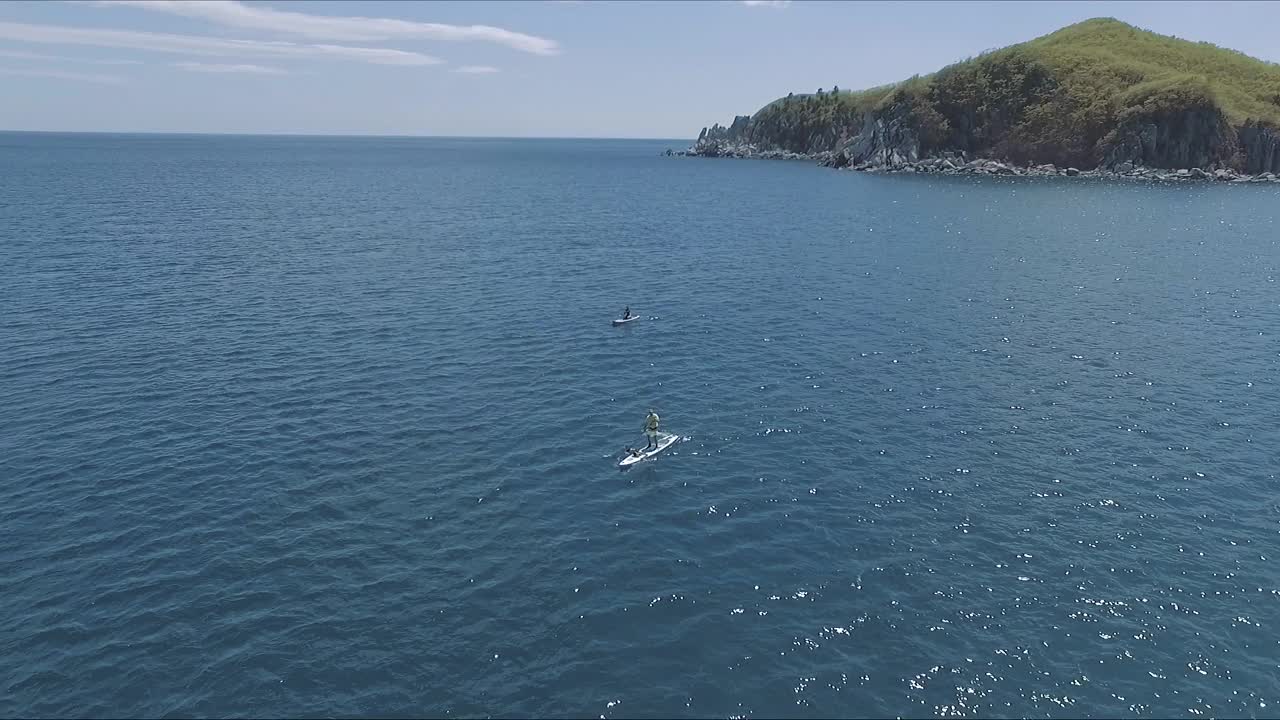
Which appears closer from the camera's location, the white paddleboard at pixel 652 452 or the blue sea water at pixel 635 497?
the blue sea water at pixel 635 497

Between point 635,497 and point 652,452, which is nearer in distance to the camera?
point 635,497

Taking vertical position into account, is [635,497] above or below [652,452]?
below

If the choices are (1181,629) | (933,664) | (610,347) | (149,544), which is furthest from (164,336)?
(1181,629)

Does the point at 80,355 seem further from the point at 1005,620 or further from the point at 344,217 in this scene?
the point at 344,217

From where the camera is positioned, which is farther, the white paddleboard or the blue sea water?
the white paddleboard
